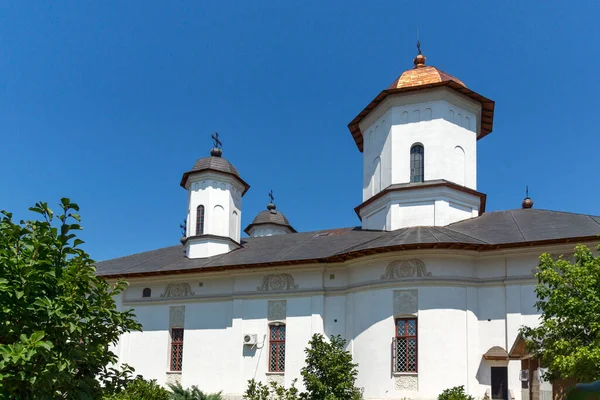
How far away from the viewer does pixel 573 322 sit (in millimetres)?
11758

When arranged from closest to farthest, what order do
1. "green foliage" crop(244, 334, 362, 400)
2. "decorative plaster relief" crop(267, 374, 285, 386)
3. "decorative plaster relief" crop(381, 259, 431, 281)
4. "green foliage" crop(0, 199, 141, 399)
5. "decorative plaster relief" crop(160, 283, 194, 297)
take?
"green foliage" crop(0, 199, 141, 399)
"green foliage" crop(244, 334, 362, 400)
"decorative plaster relief" crop(381, 259, 431, 281)
"decorative plaster relief" crop(267, 374, 285, 386)
"decorative plaster relief" crop(160, 283, 194, 297)

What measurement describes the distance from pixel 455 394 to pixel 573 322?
5460mm

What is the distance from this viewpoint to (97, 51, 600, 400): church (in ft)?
57.1

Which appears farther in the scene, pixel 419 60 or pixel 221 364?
pixel 419 60

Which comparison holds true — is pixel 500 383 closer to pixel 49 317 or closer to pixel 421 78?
pixel 421 78

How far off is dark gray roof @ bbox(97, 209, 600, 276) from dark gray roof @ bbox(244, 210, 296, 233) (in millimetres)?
13899

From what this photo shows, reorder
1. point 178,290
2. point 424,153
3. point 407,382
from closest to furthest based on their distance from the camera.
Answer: point 407,382
point 424,153
point 178,290

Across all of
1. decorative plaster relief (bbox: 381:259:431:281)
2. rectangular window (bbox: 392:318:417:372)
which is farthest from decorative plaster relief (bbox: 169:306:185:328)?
rectangular window (bbox: 392:318:417:372)

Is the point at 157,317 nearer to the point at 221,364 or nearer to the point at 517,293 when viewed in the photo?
the point at 221,364

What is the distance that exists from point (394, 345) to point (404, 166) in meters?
6.28

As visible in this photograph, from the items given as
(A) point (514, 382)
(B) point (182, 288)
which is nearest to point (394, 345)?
(A) point (514, 382)

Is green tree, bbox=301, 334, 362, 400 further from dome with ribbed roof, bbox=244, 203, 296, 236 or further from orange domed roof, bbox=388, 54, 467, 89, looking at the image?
dome with ribbed roof, bbox=244, 203, 296, 236

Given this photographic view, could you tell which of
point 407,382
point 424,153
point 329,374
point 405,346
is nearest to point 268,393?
point 329,374

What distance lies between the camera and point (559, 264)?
12453mm
